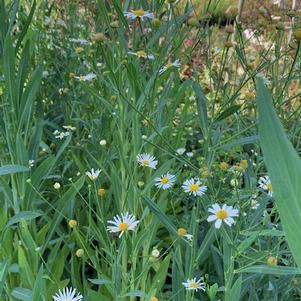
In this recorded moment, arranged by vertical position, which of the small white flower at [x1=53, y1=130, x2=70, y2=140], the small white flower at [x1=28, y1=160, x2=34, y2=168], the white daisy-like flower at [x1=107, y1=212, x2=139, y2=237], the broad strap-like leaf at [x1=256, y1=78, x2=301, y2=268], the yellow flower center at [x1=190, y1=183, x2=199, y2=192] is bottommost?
the small white flower at [x1=53, y1=130, x2=70, y2=140]

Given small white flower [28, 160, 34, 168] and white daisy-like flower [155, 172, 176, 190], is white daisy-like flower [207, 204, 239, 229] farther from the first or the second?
small white flower [28, 160, 34, 168]

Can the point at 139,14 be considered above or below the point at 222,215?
above

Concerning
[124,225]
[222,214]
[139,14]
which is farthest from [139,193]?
[139,14]

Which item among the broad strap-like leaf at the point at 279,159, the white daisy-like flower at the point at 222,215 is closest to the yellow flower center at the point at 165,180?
the white daisy-like flower at the point at 222,215

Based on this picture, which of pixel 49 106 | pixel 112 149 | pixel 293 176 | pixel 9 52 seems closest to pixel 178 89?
pixel 112 149

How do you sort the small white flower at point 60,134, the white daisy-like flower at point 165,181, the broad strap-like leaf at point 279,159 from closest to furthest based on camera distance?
the broad strap-like leaf at point 279,159
the white daisy-like flower at point 165,181
the small white flower at point 60,134

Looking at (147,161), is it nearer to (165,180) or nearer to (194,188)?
(165,180)

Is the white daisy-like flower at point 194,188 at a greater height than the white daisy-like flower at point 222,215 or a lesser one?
lesser

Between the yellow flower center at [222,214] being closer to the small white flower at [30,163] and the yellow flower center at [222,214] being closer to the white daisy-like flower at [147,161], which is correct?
the white daisy-like flower at [147,161]

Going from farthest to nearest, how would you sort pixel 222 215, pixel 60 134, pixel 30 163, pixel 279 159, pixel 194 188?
pixel 60 134, pixel 30 163, pixel 194 188, pixel 222 215, pixel 279 159

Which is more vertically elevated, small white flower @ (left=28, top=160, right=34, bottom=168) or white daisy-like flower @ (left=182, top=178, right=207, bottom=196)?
white daisy-like flower @ (left=182, top=178, right=207, bottom=196)

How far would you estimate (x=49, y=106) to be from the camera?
1851 mm

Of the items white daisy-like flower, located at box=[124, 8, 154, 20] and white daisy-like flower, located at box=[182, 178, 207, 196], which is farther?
white daisy-like flower, located at box=[124, 8, 154, 20]

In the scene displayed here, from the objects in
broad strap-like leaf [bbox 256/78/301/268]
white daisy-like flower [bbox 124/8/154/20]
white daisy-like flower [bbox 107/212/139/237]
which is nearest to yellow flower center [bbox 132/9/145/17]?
white daisy-like flower [bbox 124/8/154/20]
